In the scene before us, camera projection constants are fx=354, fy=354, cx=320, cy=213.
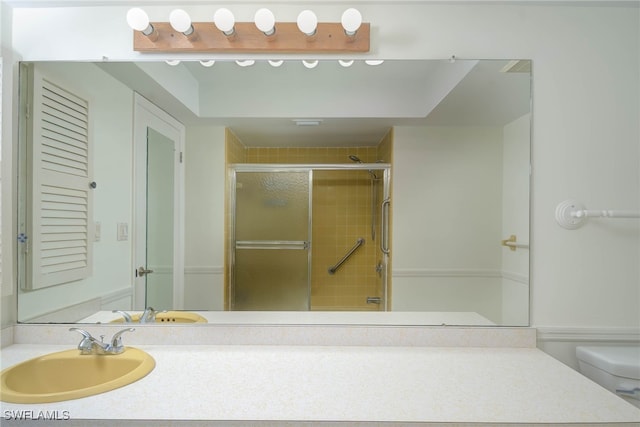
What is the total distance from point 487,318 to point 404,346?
1.23 feet

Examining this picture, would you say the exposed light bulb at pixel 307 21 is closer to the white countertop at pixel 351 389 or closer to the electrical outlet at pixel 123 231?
the electrical outlet at pixel 123 231

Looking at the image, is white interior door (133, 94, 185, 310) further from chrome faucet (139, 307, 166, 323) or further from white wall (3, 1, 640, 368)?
white wall (3, 1, 640, 368)

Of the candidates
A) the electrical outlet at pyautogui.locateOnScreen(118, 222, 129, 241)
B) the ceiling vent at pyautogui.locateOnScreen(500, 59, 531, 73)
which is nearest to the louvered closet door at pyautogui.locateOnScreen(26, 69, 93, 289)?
the electrical outlet at pyautogui.locateOnScreen(118, 222, 129, 241)

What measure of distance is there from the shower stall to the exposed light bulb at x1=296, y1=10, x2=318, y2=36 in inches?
21.0

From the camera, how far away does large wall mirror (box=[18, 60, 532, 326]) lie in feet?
4.86

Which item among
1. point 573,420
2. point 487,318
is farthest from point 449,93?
point 573,420

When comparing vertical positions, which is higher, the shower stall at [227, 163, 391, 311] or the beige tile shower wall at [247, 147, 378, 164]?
the beige tile shower wall at [247, 147, 378, 164]

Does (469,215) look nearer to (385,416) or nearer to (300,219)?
(300,219)

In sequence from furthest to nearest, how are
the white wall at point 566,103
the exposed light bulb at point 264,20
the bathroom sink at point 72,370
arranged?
1. the white wall at point 566,103
2. the exposed light bulb at point 264,20
3. the bathroom sink at point 72,370

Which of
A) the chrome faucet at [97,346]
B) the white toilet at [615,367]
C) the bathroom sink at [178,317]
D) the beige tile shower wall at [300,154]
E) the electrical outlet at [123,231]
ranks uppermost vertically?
the beige tile shower wall at [300,154]

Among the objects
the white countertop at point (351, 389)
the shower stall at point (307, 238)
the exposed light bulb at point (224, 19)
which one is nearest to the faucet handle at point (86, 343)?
the white countertop at point (351, 389)

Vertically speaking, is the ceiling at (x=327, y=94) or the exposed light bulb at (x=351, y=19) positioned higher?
the exposed light bulb at (x=351, y=19)

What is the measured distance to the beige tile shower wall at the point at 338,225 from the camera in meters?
1.54

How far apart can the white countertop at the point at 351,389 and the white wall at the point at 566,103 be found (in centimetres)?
37
